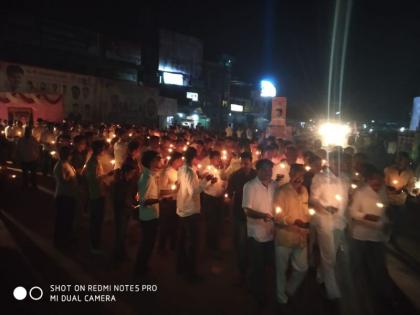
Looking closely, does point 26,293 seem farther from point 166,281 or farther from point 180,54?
point 180,54

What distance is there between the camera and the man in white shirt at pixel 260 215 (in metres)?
5.09

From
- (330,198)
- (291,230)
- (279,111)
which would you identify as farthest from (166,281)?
(279,111)

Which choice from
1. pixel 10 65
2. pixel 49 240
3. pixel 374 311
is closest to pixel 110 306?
pixel 49 240

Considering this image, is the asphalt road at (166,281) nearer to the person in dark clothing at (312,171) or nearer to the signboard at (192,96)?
the person in dark clothing at (312,171)

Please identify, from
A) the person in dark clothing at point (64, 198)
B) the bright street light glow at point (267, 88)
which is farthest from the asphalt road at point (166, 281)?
the bright street light glow at point (267, 88)

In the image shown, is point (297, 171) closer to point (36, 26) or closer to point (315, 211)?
point (315, 211)

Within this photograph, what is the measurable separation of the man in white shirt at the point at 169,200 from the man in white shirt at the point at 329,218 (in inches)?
95.1

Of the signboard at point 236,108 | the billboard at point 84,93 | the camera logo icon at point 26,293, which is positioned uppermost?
the signboard at point 236,108

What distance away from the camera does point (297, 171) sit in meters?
5.11

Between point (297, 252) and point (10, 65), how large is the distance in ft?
61.9

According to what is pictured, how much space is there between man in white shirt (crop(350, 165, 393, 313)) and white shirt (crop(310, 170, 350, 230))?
18 cm

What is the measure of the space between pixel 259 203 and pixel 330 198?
46.0 inches

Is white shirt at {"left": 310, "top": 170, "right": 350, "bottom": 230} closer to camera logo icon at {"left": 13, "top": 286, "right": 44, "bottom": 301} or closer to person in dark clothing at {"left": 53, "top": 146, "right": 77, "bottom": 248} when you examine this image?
camera logo icon at {"left": 13, "top": 286, "right": 44, "bottom": 301}

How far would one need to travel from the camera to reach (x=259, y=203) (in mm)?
5086
